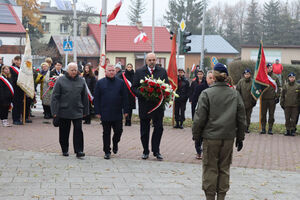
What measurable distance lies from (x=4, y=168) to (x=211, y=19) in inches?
3717

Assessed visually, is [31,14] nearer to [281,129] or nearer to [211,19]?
[211,19]

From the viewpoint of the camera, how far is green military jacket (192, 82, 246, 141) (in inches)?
221

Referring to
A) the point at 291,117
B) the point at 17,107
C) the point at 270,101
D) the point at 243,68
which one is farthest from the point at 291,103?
the point at 243,68

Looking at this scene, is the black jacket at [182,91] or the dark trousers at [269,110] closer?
the dark trousers at [269,110]

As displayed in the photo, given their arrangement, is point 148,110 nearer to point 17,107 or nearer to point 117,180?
point 117,180

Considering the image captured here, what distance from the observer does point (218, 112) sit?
563 cm

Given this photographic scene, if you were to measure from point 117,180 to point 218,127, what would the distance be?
2206mm

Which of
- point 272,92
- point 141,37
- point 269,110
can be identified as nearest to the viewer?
point 272,92

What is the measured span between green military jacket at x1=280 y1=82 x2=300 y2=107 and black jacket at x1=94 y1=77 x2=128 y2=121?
6811 mm

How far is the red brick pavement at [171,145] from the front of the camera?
9.48 m

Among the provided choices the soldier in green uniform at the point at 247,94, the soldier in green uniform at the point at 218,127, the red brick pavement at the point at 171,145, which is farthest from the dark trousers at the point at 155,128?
the soldier in green uniform at the point at 247,94

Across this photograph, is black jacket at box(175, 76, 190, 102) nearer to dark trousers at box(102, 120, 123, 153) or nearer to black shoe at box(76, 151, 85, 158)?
dark trousers at box(102, 120, 123, 153)

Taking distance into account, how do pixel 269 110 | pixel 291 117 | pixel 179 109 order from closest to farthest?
pixel 291 117 < pixel 269 110 < pixel 179 109

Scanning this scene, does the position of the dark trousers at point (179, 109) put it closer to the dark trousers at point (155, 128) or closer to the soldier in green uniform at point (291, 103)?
the soldier in green uniform at point (291, 103)
